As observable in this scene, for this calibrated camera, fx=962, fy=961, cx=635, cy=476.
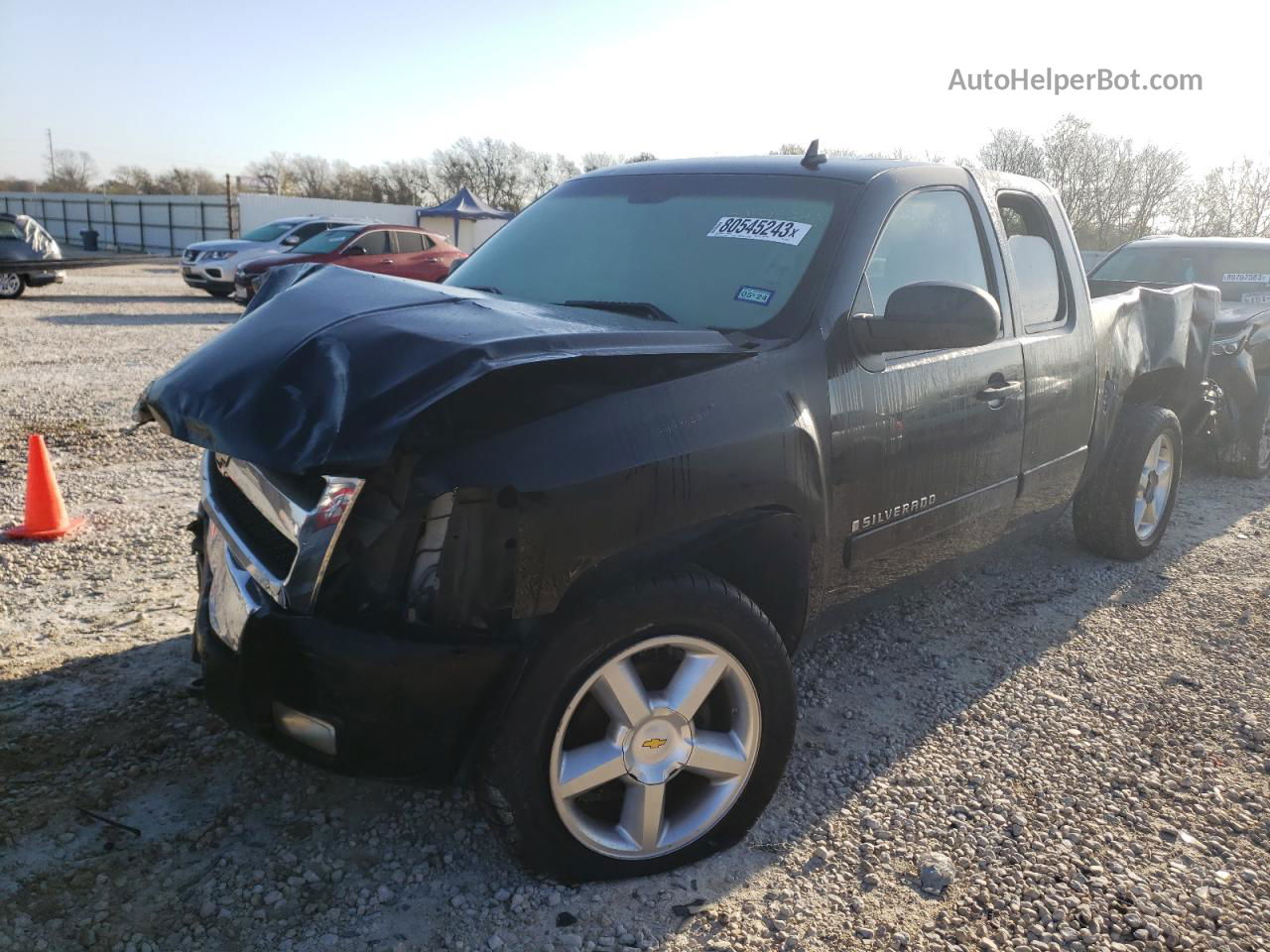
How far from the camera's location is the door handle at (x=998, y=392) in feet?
11.0

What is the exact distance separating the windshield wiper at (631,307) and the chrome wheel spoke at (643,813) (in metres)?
1.34

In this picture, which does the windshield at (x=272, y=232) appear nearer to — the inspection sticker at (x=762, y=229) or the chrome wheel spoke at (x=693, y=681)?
the inspection sticker at (x=762, y=229)

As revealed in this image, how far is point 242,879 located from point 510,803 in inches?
30.5

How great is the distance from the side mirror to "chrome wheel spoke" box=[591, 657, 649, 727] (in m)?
1.22

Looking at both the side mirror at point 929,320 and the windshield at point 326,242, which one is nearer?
the side mirror at point 929,320

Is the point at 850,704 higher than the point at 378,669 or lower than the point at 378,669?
lower

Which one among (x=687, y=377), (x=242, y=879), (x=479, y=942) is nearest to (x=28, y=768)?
(x=242, y=879)

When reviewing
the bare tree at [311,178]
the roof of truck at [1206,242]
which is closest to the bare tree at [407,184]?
the bare tree at [311,178]

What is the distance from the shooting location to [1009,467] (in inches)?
141

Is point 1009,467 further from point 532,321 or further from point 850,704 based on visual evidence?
point 532,321

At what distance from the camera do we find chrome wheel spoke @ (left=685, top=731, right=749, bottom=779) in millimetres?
2436

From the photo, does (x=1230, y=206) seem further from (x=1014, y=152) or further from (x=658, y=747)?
(x=658, y=747)

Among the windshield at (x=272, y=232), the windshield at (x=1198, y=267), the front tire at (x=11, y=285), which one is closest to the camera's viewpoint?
the windshield at (x=1198, y=267)

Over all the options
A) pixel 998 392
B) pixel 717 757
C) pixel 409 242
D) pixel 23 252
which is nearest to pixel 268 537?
pixel 717 757
